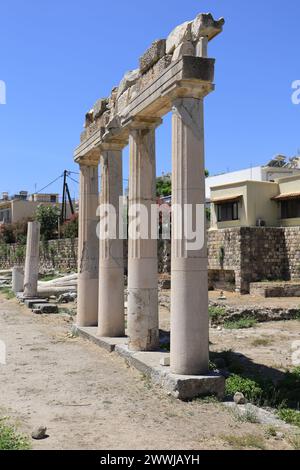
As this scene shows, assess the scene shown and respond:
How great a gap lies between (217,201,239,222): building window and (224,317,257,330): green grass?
1708 cm

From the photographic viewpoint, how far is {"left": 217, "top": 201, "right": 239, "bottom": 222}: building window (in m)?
31.9

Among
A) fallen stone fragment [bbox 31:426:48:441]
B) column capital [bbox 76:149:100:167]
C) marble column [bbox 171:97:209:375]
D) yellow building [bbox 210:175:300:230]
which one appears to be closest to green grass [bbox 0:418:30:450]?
fallen stone fragment [bbox 31:426:48:441]

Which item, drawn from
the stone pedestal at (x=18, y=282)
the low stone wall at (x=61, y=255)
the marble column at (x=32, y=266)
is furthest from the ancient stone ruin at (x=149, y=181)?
the low stone wall at (x=61, y=255)

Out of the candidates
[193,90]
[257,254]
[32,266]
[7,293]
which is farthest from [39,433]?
[257,254]

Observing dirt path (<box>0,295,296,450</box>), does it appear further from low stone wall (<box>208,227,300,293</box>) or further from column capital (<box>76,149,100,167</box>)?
low stone wall (<box>208,227,300,293</box>)

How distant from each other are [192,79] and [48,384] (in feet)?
15.9

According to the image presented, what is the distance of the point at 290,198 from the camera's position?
3041 centimetres

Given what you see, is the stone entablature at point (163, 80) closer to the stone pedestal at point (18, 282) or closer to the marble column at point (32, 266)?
the marble column at point (32, 266)

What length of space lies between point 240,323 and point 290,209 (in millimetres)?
17672

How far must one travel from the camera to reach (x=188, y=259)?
709 centimetres

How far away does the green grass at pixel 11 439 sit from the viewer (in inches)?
193

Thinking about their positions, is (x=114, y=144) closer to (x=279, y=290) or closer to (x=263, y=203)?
(x=279, y=290)
